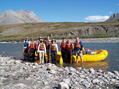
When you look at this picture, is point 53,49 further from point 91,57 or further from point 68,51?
point 91,57

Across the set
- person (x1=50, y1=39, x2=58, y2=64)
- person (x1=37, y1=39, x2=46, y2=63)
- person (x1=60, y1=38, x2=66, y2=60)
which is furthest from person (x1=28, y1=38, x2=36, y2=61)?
person (x1=60, y1=38, x2=66, y2=60)

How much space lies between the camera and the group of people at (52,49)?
14.8 m

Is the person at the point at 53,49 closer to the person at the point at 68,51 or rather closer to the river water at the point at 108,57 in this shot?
the person at the point at 68,51

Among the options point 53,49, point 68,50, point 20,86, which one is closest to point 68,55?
point 68,50

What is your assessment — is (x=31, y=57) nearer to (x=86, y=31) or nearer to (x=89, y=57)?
(x=89, y=57)

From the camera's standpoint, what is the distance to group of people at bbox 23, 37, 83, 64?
14.8 m

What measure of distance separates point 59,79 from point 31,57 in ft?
27.3

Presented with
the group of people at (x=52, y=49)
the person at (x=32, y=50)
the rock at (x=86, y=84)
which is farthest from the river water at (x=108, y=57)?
the rock at (x=86, y=84)

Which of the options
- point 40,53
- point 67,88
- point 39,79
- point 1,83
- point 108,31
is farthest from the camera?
point 108,31

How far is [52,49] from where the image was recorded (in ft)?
49.9

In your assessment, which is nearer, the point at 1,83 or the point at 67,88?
the point at 67,88

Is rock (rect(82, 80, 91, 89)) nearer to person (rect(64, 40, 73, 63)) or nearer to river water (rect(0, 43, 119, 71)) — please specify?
river water (rect(0, 43, 119, 71))

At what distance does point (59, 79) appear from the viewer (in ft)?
28.8

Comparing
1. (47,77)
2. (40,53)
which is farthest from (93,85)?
(40,53)
